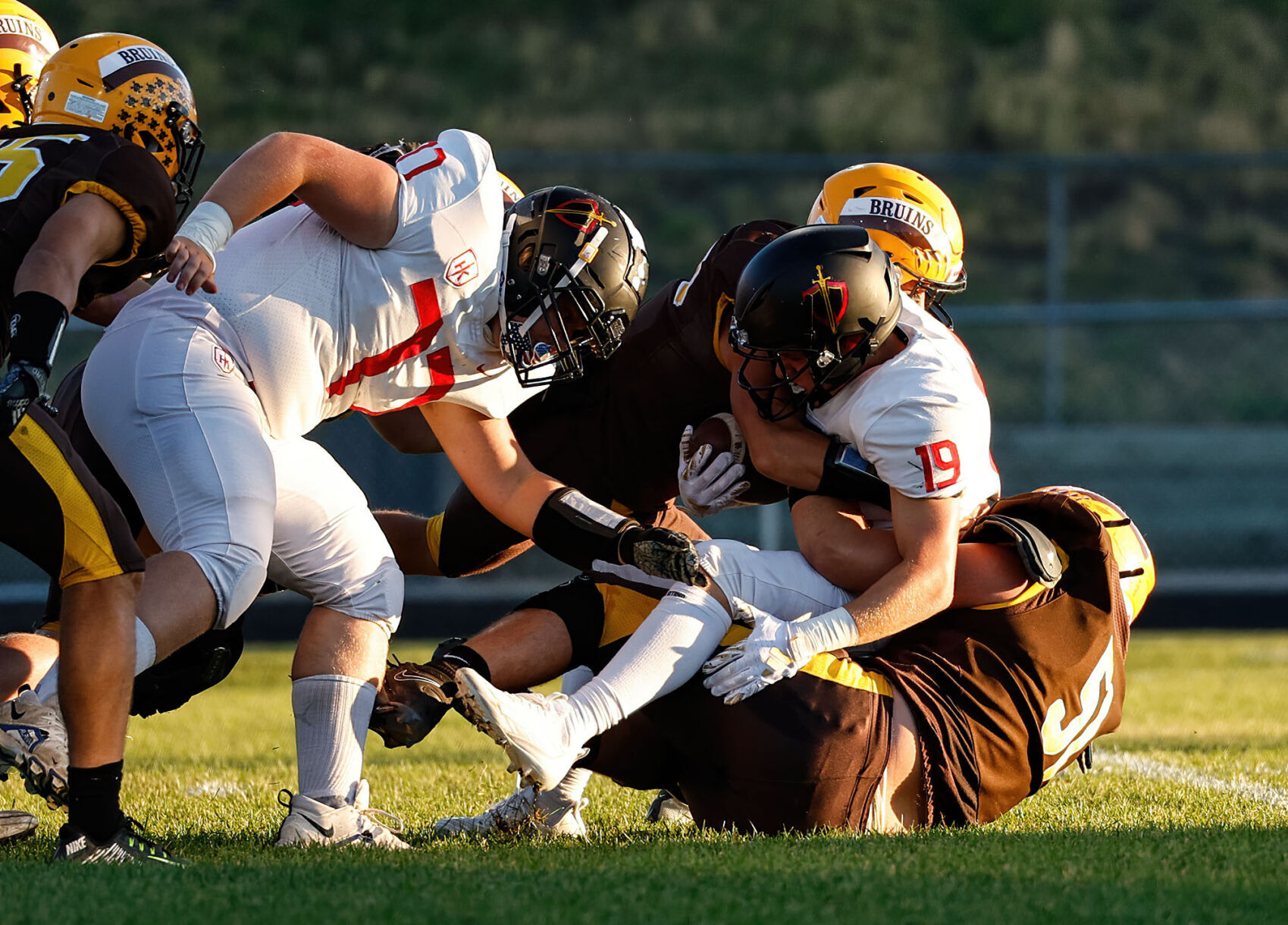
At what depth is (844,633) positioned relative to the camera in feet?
10.6

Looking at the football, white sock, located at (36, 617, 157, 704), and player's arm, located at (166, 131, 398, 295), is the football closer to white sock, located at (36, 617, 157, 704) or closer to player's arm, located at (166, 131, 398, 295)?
player's arm, located at (166, 131, 398, 295)

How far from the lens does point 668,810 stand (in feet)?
12.5

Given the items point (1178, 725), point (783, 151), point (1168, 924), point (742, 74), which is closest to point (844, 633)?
point (1168, 924)

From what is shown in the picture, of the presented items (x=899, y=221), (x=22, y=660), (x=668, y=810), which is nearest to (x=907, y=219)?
(x=899, y=221)

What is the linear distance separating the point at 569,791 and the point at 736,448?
A: 0.94 meters

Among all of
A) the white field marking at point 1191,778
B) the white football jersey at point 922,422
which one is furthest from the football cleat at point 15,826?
the white field marking at point 1191,778

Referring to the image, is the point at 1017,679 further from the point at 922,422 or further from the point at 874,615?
the point at 922,422

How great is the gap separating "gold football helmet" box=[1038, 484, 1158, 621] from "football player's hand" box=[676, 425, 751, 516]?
742 millimetres

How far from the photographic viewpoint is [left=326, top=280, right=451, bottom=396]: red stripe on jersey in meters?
3.58

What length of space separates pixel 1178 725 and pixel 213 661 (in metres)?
3.69

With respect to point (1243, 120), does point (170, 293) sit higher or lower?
higher

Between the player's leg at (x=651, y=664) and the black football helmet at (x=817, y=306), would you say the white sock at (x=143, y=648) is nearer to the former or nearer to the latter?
the player's leg at (x=651, y=664)

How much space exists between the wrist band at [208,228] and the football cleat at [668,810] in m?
1.65

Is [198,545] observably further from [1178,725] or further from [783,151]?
[783,151]
